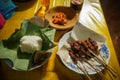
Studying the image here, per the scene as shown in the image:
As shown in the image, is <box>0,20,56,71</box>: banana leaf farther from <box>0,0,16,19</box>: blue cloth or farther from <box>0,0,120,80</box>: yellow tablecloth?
<box>0,0,16,19</box>: blue cloth

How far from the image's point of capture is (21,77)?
2.98ft

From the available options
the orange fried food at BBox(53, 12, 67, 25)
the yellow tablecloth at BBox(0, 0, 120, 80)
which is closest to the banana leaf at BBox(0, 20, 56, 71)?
the yellow tablecloth at BBox(0, 0, 120, 80)

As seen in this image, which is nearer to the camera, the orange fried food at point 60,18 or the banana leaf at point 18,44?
the banana leaf at point 18,44

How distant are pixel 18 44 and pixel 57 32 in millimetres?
257

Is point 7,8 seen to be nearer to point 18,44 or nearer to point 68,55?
point 18,44

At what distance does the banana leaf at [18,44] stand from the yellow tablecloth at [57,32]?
6 centimetres

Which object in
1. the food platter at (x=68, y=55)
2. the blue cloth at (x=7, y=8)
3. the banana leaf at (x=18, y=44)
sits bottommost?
the food platter at (x=68, y=55)

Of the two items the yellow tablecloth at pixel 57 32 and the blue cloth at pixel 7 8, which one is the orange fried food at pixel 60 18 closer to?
the yellow tablecloth at pixel 57 32

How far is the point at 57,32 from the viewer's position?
114cm

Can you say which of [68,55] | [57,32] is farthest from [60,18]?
[68,55]

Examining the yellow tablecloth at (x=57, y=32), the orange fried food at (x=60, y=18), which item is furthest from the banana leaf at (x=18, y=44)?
the orange fried food at (x=60, y=18)

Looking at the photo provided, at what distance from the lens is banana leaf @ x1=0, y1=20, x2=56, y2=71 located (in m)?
0.89

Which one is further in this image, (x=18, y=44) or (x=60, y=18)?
(x=60, y=18)

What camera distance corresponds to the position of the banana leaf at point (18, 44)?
886mm
